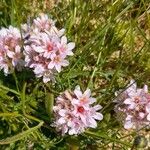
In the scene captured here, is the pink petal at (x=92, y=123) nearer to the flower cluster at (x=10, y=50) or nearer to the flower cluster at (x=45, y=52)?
the flower cluster at (x=45, y=52)

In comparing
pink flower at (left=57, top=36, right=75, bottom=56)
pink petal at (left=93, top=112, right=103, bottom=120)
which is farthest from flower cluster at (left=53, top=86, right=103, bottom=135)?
pink flower at (left=57, top=36, right=75, bottom=56)

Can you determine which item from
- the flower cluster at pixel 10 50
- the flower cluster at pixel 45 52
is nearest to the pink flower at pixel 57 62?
the flower cluster at pixel 45 52

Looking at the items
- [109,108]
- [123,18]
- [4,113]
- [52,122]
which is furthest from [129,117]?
[123,18]

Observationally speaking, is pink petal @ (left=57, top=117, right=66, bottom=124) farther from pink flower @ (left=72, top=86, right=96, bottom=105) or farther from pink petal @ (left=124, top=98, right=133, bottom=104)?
pink petal @ (left=124, top=98, right=133, bottom=104)

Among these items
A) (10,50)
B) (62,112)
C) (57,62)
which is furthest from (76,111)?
(10,50)

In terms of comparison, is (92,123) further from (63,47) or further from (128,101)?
(63,47)
